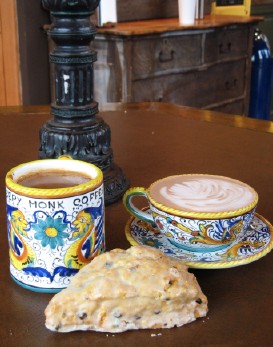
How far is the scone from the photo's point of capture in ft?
1.73

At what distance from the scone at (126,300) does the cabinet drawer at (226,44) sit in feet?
7.90

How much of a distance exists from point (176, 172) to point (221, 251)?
34 centimetres

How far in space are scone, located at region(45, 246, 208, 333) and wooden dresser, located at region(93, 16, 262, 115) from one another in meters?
1.91

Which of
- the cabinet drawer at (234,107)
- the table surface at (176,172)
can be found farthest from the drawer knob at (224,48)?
the table surface at (176,172)

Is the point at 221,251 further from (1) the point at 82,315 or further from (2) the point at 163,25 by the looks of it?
(2) the point at 163,25

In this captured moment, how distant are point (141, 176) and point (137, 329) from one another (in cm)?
43

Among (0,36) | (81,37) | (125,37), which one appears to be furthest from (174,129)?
(0,36)

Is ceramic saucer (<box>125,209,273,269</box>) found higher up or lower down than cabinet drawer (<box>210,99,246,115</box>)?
higher up

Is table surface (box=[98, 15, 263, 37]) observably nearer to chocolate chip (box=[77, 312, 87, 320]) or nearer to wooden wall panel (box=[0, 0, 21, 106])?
wooden wall panel (box=[0, 0, 21, 106])

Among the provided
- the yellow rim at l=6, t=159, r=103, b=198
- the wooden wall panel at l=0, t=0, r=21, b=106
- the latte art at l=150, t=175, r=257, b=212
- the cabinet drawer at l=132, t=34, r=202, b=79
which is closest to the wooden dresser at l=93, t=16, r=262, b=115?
the cabinet drawer at l=132, t=34, r=202, b=79

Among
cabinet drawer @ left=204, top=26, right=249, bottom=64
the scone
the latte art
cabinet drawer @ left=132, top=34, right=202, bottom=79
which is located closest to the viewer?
the scone

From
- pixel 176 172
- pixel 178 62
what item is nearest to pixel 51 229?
pixel 176 172

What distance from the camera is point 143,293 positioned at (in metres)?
0.53

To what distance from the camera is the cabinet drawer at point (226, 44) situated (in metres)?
2.86
